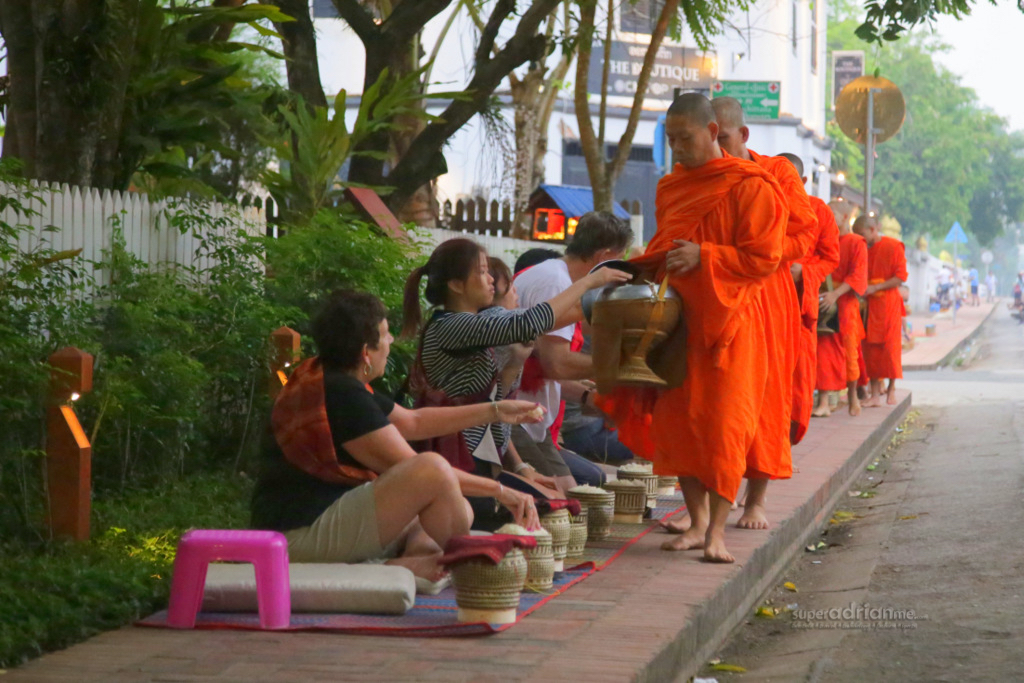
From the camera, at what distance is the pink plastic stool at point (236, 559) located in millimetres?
4316

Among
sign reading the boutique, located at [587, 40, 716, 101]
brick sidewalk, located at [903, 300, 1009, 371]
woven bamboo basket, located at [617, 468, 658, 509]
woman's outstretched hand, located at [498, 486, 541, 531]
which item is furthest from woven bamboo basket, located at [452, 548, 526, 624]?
sign reading the boutique, located at [587, 40, 716, 101]

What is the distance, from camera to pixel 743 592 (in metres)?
5.81

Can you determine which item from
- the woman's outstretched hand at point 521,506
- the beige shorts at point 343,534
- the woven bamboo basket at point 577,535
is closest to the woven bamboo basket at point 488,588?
the beige shorts at point 343,534

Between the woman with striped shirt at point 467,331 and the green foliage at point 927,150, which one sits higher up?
the green foliage at point 927,150

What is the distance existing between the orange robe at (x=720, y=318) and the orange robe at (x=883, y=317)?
9.22 metres

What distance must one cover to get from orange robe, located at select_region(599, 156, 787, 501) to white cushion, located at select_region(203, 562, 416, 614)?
66.8 inches

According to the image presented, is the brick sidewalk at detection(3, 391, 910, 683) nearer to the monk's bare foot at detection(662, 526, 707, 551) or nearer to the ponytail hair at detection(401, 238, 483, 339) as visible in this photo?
the monk's bare foot at detection(662, 526, 707, 551)

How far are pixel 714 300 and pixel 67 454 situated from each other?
8.68 ft

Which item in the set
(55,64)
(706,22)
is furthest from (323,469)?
(706,22)

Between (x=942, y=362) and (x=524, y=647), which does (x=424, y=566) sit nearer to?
(x=524, y=647)

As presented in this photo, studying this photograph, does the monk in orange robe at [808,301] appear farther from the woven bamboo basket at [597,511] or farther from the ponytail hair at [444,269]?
the ponytail hair at [444,269]

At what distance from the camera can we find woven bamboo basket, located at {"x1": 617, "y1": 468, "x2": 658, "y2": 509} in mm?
7004

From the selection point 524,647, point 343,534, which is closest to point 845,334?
point 343,534

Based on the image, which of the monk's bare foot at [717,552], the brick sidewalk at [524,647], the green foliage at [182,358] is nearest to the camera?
the brick sidewalk at [524,647]
